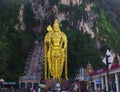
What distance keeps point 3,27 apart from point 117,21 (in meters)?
22.8

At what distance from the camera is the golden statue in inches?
1250

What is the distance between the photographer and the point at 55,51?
31922 mm

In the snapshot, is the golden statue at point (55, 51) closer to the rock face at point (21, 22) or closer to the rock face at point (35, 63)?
the rock face at point (35, 63)

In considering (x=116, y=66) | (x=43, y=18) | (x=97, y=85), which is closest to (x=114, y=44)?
(x=43, y=18)

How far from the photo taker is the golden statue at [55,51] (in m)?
31.8

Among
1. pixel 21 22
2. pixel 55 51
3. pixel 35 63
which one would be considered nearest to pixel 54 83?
pixel 55 51

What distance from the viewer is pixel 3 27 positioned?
131 feet

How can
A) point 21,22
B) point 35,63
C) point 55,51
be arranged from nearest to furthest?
point 55,51 < point 35,63 < point 21,22

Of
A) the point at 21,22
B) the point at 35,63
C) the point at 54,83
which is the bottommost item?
the point at 54,83

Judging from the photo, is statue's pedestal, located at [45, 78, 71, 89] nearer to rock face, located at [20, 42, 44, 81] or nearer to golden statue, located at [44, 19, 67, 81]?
golden statue, located at [44, 19, 67, 81]

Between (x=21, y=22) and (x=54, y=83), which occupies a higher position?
(x=21, y=22)

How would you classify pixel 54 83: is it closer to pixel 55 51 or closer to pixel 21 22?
pixel 55 51

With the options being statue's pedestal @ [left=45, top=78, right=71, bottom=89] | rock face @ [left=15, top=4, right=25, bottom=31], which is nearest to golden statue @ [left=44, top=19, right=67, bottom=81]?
statue's pedestal @ [left=45, top=78, right=71, bottom=89]

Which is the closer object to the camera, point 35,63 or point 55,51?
point 55,51
